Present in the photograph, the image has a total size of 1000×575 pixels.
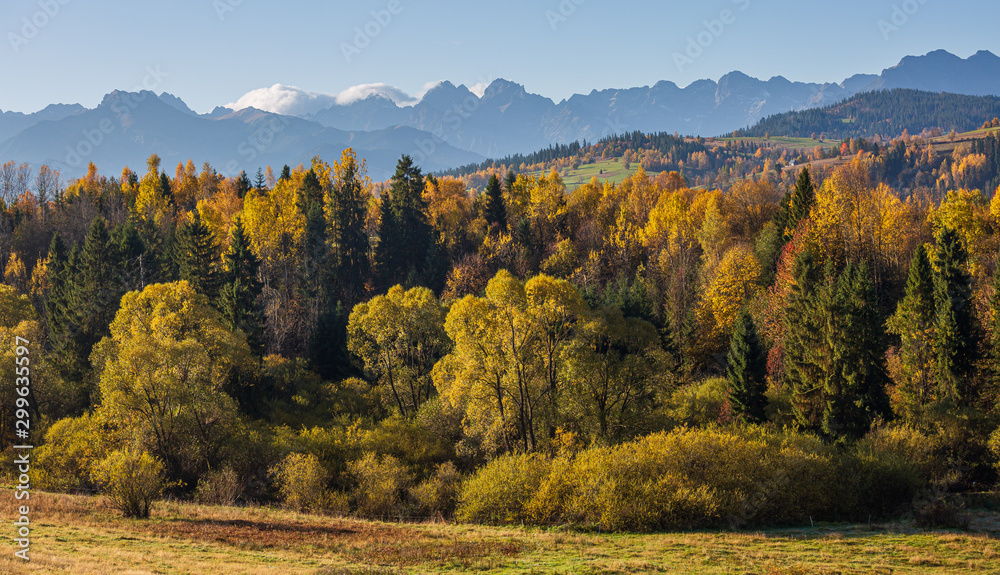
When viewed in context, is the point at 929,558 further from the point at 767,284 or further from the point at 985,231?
the point at 985,231

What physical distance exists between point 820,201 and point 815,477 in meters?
45.2

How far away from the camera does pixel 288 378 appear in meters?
59.8

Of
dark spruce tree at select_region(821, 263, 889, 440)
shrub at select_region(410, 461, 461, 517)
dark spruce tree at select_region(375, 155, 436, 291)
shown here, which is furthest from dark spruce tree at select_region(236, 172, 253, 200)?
dark spruce tree at select_region(821, 263, 889, 440)

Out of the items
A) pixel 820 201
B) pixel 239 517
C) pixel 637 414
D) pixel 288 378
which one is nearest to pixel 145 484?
pixel 239 517

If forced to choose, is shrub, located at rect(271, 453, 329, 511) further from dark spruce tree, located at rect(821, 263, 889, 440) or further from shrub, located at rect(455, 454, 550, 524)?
dark spruce tree, located at rect(821, 263, 889, 440)

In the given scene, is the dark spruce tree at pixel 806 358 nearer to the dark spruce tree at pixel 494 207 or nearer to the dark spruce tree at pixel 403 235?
the dark spruce tree at pixel 403 235

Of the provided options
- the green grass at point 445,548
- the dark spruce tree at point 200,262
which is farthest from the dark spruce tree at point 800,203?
the dark spruce tree at point 200,262

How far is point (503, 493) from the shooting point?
35.1 m

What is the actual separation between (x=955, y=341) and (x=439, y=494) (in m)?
41.6

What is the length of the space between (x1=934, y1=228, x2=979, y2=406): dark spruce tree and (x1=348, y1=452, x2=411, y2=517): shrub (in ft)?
137

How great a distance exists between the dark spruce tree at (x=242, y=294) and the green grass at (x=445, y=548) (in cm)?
2578

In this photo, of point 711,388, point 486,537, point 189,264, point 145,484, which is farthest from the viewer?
point 189,264

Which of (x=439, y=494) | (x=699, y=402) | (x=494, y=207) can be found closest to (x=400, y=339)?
(x=439, y=494)

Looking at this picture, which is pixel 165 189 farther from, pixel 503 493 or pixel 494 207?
pixel 503 493
